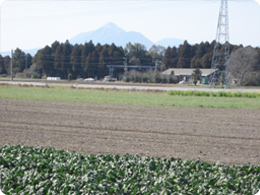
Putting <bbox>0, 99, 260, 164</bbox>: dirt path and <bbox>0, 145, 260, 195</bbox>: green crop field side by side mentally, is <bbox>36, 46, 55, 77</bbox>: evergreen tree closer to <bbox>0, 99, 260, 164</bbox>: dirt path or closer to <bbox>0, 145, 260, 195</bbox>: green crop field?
<bbox>0, 99, 260, 164</bbox>: dirt path

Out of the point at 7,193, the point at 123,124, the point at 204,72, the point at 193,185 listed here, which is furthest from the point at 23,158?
the point at 204,72

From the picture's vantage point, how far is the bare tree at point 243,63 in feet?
191

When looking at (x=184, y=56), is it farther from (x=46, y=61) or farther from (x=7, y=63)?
(x=7, y=63)

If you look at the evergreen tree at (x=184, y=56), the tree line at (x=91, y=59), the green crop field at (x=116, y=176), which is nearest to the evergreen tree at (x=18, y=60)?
the tree line at (x=91, y=59)

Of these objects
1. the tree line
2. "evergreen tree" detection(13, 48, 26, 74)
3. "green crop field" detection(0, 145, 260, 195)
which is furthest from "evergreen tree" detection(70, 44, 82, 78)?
"green crop field" detection(0, 145, 260, 195)

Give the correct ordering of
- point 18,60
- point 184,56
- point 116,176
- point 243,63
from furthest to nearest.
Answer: point 184,56 < point 18,60 < point 243,63 < point 116,176

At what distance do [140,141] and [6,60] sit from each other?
207ft

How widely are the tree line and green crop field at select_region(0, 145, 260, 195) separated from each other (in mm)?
61516

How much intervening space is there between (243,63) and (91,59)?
100 ft

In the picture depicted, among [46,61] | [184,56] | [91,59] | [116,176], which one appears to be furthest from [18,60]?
[116,176]

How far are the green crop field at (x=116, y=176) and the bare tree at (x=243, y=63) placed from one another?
2060 inches

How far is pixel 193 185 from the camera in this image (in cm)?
704

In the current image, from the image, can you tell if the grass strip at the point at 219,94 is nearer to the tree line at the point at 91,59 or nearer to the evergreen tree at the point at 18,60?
the tree line at the point at 91,59

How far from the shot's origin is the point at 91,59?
7500 cm
